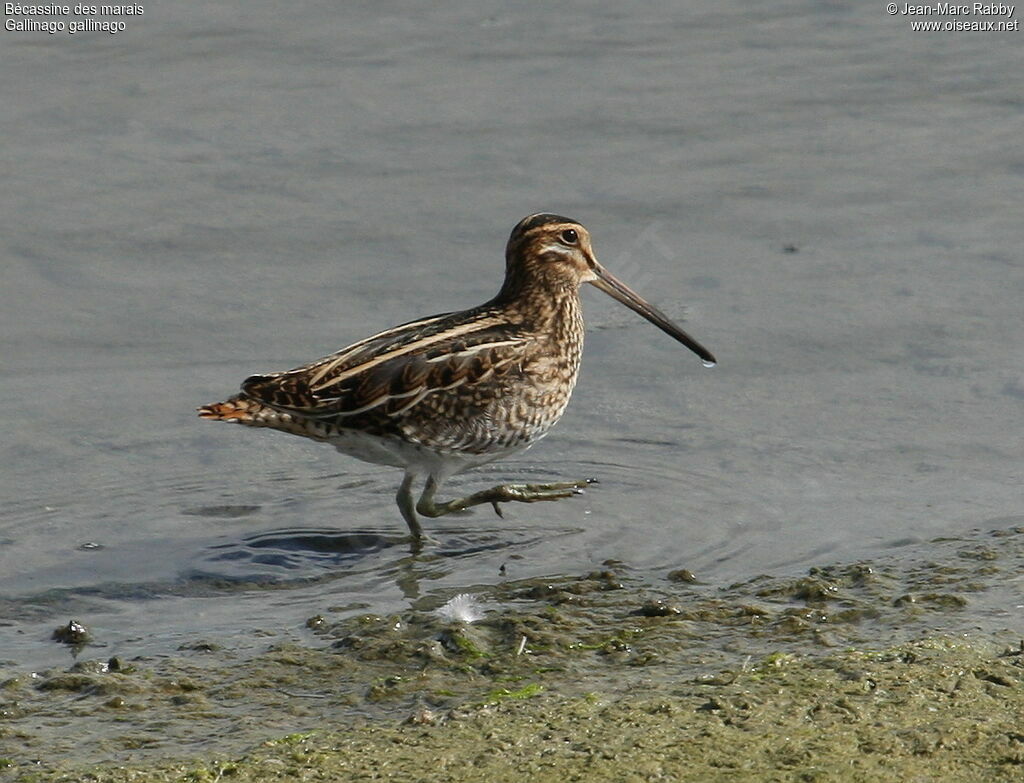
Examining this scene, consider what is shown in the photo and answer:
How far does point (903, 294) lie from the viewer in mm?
8852

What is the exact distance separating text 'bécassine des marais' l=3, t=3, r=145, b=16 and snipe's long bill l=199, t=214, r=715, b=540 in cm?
564

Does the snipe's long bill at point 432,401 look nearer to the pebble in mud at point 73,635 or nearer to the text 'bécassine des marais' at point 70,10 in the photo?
the pebble in mud at point 73,635

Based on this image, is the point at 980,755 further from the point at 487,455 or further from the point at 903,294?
the point at 903,294

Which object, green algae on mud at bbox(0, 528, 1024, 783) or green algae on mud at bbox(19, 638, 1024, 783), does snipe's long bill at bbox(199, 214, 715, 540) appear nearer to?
green algae on mud at bbox(0, 528, 1024, 783)

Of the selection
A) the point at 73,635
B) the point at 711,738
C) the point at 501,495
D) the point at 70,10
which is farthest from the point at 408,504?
the point at 70,10

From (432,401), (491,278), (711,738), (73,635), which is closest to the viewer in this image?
(711,738)

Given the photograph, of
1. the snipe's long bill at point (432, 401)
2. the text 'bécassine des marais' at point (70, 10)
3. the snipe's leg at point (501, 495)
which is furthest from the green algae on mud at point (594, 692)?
the text 'bécassine des marais' at point (70, 10)

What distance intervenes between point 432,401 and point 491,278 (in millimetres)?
2250

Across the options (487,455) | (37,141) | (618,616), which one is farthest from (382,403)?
(37,141)

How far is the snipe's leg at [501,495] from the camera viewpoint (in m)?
7.02

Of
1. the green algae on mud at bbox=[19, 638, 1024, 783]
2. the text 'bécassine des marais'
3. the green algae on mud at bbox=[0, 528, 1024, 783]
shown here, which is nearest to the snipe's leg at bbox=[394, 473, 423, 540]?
the green algae on mud at bbox=[0, 528, 1024, 783]

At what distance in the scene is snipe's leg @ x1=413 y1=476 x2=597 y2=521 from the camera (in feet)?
23.0

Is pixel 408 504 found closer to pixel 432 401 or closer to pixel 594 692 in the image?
pixel 432 401

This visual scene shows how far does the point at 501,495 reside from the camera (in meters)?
7.00
